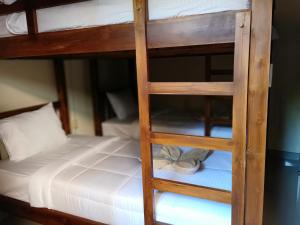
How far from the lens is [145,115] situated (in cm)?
126

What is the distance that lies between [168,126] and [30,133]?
5.06ft

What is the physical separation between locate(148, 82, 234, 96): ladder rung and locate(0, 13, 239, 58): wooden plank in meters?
0.18

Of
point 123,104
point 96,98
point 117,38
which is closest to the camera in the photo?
point 117,38

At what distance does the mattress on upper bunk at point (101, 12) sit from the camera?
1.08 meters

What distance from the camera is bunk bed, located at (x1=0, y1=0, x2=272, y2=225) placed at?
102cm

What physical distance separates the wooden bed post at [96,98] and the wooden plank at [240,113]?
261 cm

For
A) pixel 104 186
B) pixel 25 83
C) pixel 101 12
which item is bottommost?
pixel 104 186

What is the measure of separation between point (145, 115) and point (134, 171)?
0.68 meters

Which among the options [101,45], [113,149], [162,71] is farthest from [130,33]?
[162,71]

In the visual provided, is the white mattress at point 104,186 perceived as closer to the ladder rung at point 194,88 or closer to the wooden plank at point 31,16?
the ladder rung at point 194,88

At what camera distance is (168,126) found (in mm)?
A: 2998

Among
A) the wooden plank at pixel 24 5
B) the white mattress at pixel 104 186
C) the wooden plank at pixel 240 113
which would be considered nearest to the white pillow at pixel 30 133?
the white mattress at pixel 104 186

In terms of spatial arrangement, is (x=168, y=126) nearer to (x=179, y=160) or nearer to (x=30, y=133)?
(x=179, y=160)

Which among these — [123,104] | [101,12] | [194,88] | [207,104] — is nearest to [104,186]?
[194,88]
